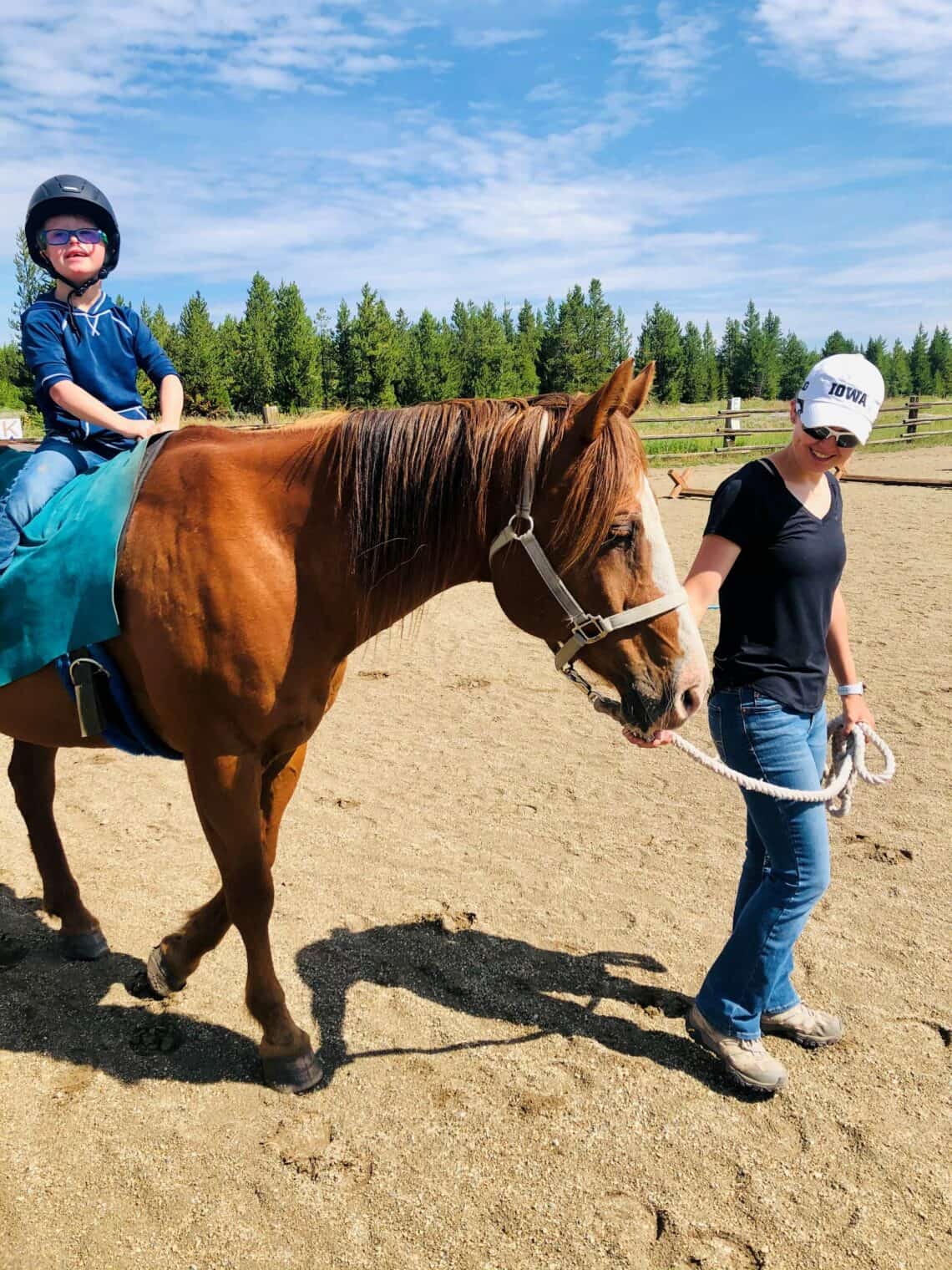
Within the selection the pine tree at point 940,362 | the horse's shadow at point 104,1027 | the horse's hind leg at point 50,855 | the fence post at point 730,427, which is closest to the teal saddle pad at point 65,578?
the horse's hind leg at point 50,855

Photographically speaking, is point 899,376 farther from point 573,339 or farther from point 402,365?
point 402,365

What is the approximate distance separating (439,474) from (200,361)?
130ft

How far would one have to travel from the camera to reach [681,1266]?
1.97m

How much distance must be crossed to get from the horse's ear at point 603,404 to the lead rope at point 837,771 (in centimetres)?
83

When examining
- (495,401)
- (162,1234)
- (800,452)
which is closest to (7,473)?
(495,401)

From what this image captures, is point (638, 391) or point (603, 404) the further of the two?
point (638, 391)

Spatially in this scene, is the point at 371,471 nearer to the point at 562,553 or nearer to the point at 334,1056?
the point at 562,553

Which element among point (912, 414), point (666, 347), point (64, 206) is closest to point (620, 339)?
point (666, 347)

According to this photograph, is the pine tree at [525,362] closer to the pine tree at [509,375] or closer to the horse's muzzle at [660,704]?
the pine tree at [509,375]

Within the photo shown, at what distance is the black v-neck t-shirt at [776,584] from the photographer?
8.07 ft

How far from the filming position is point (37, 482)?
262 centimetres

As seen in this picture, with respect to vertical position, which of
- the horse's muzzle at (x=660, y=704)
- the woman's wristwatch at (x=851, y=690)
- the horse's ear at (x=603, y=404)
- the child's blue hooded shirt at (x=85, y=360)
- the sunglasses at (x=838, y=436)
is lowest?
the woman's wristwatch at (x=851, y=690)

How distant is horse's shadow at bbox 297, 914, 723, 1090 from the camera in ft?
9.18

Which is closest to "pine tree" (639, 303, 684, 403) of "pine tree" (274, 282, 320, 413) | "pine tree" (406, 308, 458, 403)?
"pine tree" (406, 308, 458, 403)
